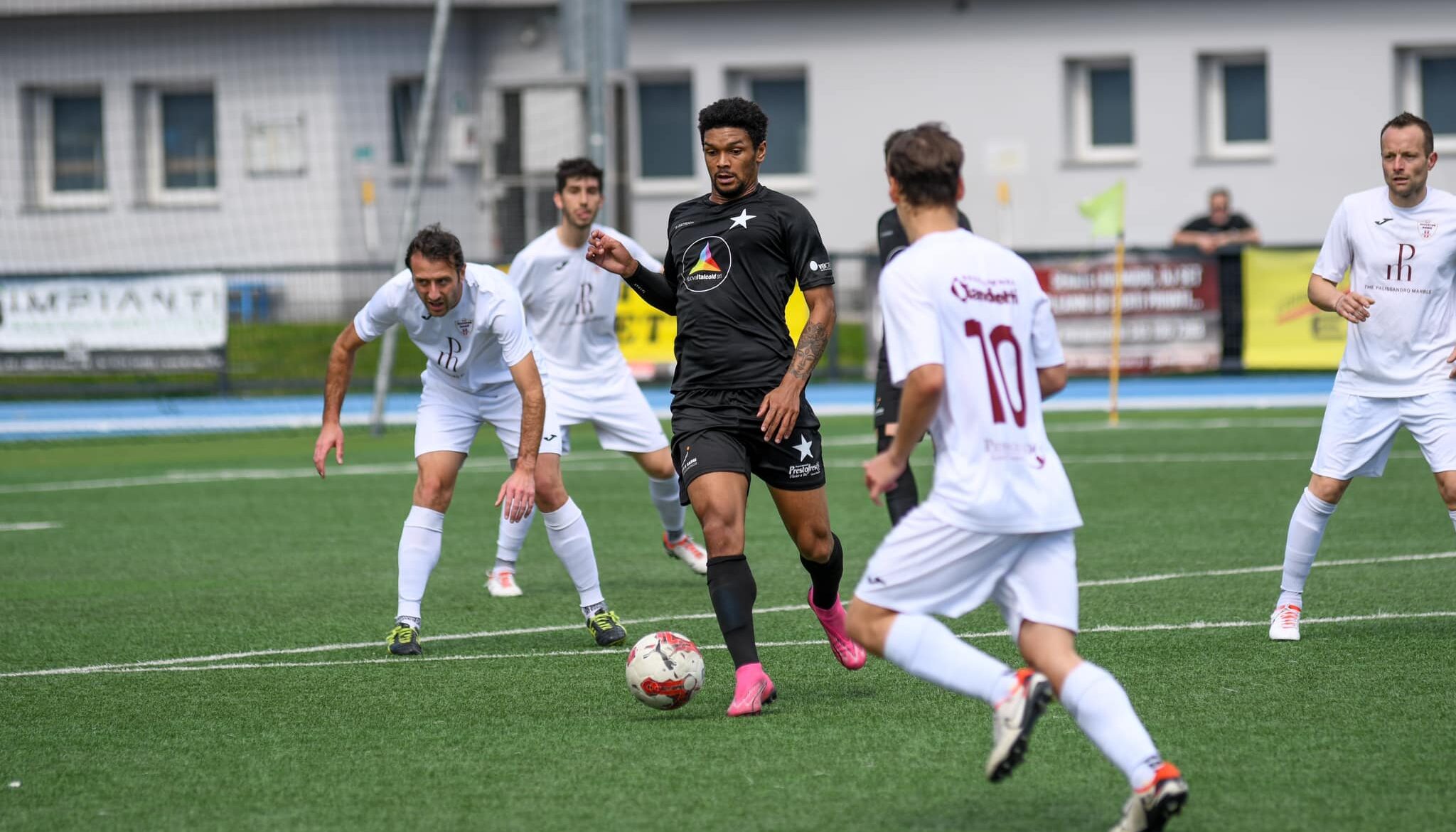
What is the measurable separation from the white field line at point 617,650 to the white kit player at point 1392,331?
0.47 metres

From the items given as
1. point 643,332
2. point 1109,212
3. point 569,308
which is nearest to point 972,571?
point 569,308

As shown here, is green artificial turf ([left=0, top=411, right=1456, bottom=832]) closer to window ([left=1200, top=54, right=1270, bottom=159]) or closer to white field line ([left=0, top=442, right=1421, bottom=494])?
white field line ([left=0, top=442, right=1421, bottom=494])

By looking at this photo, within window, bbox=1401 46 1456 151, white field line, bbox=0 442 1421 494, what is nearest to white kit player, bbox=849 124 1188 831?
white field line, bbox=0 442 1421 494

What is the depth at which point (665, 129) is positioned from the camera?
29.7 metres

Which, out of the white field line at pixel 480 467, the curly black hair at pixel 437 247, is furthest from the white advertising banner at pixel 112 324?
the curly black hair at pixel 437 247

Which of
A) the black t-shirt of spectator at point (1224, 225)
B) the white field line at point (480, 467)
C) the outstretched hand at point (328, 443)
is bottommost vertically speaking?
the white field line at point (480, 467)

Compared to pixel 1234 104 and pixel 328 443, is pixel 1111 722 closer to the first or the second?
pixel 328 443

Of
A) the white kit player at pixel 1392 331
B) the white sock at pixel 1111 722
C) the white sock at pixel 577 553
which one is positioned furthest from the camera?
the white sock at pixel 577 553

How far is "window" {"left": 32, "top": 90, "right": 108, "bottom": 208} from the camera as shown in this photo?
92.6 ft

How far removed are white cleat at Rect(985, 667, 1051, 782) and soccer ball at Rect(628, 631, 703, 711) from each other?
199 centimetres

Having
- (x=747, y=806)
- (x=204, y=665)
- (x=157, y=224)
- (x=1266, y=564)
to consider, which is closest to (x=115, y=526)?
(x=204, y=665)

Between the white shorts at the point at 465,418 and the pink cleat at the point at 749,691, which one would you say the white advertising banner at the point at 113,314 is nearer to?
the white shorts at the point at 465,418

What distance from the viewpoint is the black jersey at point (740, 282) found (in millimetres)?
6574

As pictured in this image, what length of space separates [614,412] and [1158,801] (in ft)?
19.4
